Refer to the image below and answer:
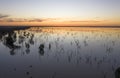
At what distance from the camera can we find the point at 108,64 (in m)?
9.94

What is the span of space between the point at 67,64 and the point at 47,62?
0.89 meters

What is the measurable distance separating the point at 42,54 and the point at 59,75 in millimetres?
4102

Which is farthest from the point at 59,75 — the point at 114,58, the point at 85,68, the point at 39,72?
the point at 114,58

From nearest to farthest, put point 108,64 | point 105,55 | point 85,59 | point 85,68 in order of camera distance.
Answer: point 85,68
point 108,64
point 85,59
point 105,55

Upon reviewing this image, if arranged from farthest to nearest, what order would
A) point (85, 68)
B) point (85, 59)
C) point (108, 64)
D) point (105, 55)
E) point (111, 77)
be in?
point (105, 55)
point (85, 59)
point (108, 64)
point (85, 68)
point (111, 77)

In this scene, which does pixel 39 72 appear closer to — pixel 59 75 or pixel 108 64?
pixel 59 75

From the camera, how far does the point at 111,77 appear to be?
7984mm

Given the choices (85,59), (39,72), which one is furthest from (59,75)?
(85,59)

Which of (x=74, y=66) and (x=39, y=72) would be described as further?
(x=74, y=66)

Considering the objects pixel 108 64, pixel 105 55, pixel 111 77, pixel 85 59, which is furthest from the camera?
pixel 105 55

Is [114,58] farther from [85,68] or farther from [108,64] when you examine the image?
[85,68]

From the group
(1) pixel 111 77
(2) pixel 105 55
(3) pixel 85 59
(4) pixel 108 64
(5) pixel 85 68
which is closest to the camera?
(1) pixel 111 77

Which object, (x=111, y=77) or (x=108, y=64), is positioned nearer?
(x=111, y=77)

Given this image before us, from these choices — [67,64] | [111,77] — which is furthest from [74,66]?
[111,77]
